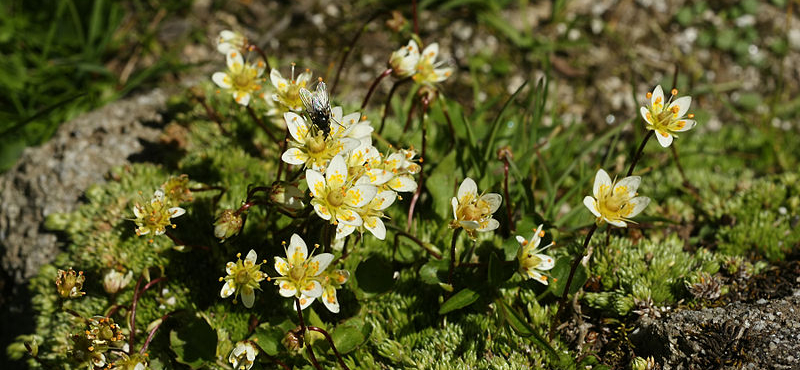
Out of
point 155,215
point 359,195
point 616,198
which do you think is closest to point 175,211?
point 155,215

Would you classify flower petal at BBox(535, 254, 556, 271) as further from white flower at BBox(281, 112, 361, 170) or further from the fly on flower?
the fly on flower

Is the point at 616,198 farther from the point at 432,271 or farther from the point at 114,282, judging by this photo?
the point at 114,282

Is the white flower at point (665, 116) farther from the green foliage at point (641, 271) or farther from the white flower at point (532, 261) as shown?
the green foliage at point (641, 271)

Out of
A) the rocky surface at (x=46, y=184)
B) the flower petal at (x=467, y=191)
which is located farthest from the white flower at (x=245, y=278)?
the rocky surface at (x=46, y=184)

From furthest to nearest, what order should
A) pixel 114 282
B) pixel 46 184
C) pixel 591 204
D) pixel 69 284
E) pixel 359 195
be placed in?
pixel 46 184 < pixel 114 282 < pixel 69 284 < pixel 591 204 < pixel 359 195

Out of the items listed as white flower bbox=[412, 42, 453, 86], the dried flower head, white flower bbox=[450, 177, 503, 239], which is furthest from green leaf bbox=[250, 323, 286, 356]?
white flower bbox=[412, 42, 453, 86]
